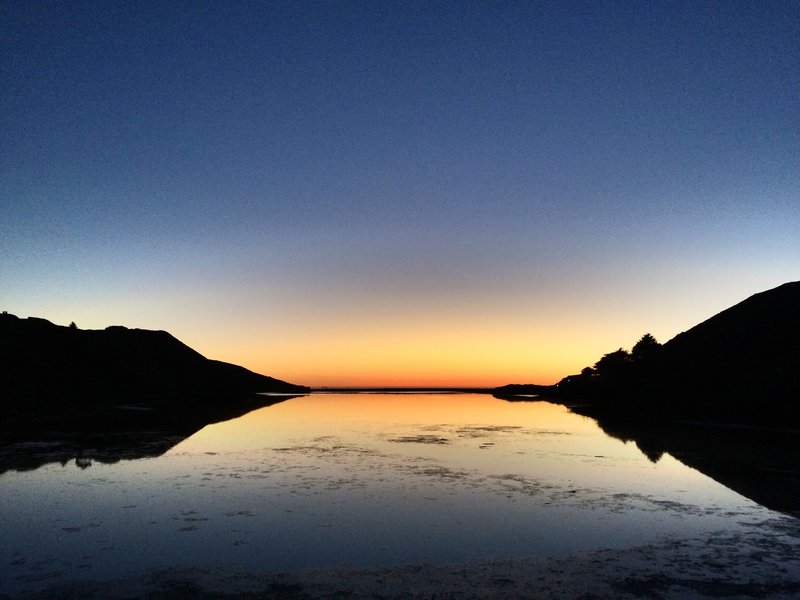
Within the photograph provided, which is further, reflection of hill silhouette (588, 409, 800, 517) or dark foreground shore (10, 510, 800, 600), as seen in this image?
reflection of hill silhouette (588, 409, 800, 517)

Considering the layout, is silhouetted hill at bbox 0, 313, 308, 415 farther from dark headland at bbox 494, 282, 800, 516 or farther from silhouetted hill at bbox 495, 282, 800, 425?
silhouetted hill at bbox 495, 282, 800, 425

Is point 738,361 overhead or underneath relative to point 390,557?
overhead

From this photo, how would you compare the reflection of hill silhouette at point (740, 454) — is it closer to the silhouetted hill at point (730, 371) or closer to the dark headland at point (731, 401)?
the dark headland at point (731, 401)

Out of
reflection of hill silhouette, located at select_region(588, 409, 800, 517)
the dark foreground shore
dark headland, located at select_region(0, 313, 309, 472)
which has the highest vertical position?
dark headland, located at select_region(0, 313, 309, 472)

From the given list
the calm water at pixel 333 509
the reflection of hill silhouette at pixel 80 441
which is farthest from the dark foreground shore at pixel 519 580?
Result: the reflection of hill silhouette at pixel 80 441

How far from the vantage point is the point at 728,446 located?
3409 cm

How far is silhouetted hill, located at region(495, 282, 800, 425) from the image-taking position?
49.8m

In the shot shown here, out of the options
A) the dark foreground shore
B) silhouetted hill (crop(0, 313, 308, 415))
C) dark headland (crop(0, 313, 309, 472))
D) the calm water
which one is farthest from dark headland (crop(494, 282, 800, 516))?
silhouetted hill (crop(0, 313, 308, 415))

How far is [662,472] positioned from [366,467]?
46.0ft

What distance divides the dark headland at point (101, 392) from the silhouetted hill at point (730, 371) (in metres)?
52.7

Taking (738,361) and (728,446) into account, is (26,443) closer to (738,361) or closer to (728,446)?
(728,446)

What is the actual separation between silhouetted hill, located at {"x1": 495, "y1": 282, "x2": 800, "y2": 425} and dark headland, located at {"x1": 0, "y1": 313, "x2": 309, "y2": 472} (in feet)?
173

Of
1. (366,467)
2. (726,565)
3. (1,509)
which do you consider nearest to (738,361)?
(366,467)

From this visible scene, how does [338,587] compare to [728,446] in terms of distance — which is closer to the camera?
[338,587]
